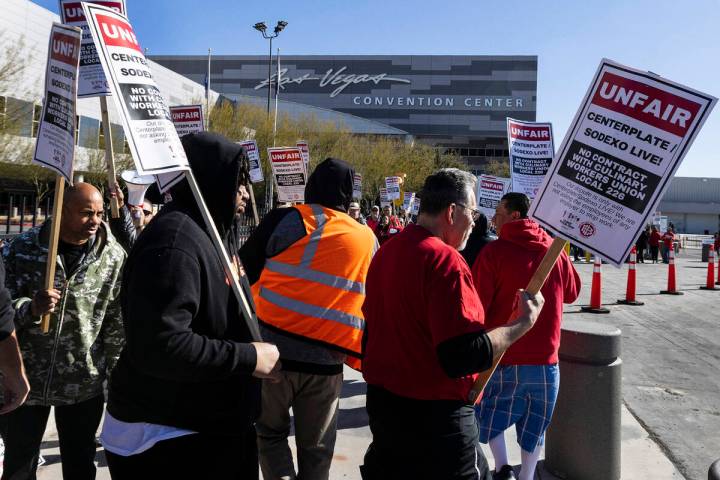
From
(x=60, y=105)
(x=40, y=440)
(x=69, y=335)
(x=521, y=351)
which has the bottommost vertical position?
(x=40, y=440)

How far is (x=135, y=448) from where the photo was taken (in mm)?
1948

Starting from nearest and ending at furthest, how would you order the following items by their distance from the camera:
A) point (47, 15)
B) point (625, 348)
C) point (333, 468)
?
point (333, 468) → point (625, 348) → point (47, 15)

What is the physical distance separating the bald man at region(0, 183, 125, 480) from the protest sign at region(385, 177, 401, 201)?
1592cm

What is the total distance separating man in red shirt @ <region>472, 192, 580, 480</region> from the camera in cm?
365

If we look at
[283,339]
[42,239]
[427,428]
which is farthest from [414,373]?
[42,239]

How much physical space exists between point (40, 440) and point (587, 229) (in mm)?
2918

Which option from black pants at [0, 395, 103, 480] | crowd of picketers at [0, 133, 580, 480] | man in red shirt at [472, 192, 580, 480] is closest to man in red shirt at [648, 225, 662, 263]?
crowd of picketers at [0, 133, 580, 480]

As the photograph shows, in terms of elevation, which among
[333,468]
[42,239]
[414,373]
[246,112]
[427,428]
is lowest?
[333,468]

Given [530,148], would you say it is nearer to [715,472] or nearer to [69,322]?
[69,322]

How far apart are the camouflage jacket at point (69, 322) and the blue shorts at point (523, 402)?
232 centimetres

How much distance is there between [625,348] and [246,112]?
97.1 ft

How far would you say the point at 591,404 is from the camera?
3945mm

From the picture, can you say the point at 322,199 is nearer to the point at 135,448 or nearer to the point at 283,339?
the point at 283,339

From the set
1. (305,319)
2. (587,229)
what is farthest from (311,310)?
(587,229)
